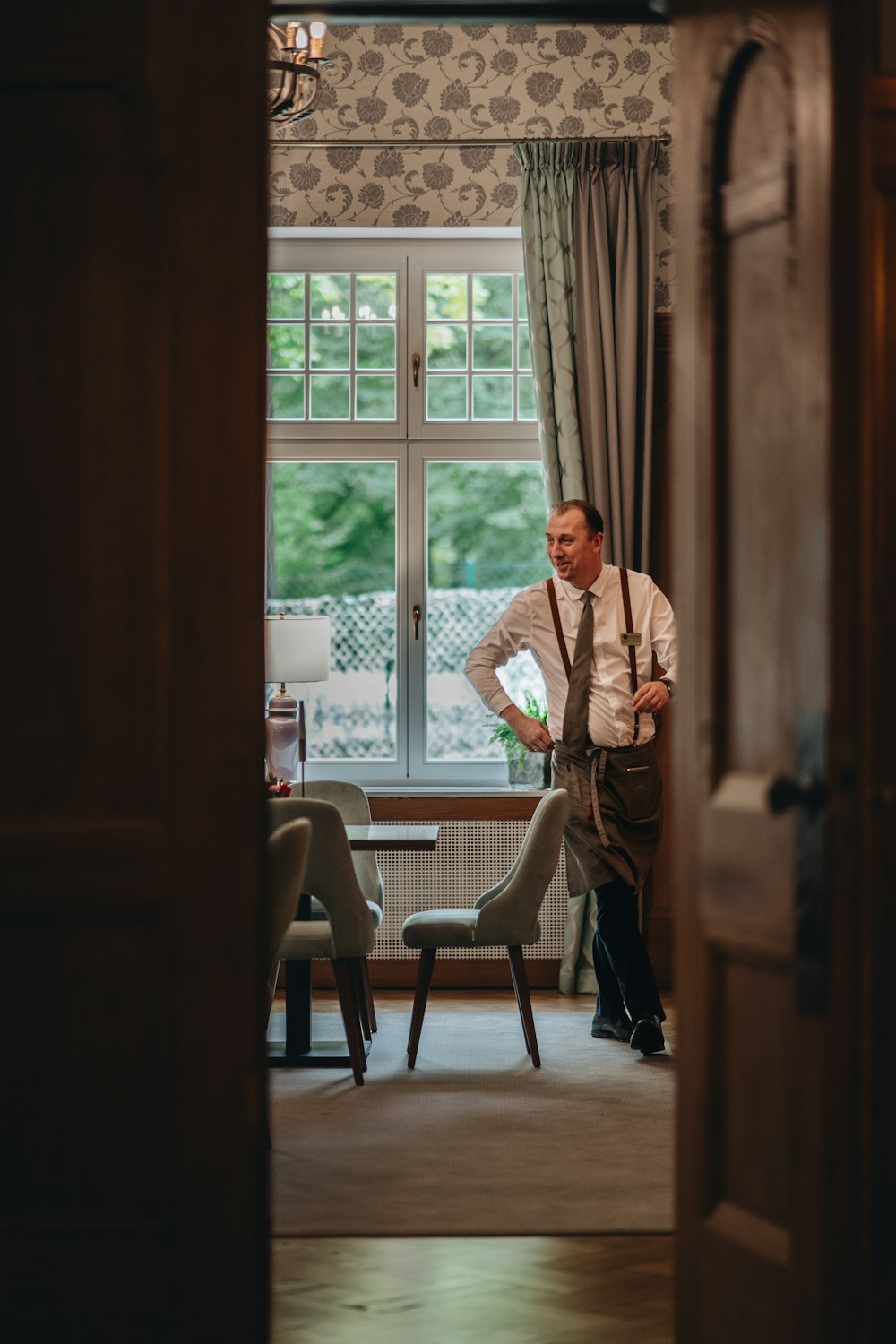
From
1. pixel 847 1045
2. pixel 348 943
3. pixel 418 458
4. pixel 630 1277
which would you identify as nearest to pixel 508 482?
pixel 418 458

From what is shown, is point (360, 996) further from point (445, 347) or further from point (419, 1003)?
point (445, 347)

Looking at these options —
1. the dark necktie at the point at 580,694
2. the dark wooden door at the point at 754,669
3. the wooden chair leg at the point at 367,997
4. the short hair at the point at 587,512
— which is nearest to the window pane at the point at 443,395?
the short hair at the point at 587,512

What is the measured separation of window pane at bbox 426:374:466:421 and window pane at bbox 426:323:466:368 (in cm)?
6

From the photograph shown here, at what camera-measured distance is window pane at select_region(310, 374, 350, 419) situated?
6281 millimetres

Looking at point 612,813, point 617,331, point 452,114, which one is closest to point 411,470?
point 617,331

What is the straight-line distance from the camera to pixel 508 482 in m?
6.31

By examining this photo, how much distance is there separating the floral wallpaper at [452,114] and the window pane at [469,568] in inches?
42.3

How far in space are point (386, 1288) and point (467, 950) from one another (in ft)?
10.3

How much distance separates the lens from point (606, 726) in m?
4.93

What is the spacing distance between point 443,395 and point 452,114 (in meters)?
1.19

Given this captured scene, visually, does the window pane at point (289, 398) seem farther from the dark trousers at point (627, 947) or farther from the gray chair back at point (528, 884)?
the dark trousers at point (627, 947)

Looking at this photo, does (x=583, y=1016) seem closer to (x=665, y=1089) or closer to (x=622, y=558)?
(x=665, y=1089)

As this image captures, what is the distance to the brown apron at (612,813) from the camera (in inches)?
190

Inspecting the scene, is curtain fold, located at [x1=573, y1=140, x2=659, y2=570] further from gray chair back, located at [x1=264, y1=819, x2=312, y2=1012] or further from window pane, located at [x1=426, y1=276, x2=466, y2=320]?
gray chair back, located at [x1=264, y1=819, x2=312, y2=1012]
